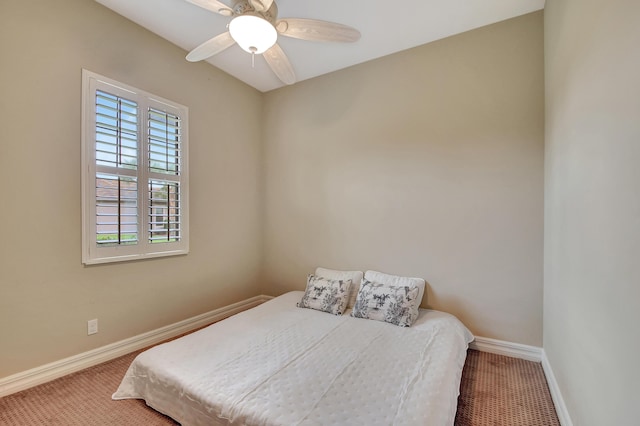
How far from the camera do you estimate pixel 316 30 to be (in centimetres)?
175

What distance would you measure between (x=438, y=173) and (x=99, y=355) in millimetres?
3244

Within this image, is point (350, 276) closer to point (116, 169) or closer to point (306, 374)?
point (306, 374)

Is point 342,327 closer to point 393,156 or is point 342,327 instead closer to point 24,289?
point 393,156

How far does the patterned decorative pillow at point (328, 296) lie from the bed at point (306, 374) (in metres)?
0.30

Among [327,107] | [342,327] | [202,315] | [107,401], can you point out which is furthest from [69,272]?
[327,107]

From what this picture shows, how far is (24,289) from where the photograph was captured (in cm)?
190

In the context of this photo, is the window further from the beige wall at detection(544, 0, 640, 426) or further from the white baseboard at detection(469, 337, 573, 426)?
the beige wall at detection(544, 0, 640, 426)

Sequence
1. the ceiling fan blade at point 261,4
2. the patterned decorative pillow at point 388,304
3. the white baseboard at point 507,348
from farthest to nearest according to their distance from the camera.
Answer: the patterned decorative pillow at point 388,304 → the white baseboard at point 507,348 → the ceiling fan blade at point 261,4

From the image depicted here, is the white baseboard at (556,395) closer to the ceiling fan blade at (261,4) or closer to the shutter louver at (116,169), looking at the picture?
the ceiling fan blade at (261,4)

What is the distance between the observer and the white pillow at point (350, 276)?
287 centimetres

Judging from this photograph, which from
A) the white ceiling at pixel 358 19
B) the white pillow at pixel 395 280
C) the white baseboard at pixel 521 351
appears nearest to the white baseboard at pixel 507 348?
the white baseboard at pixel 521 351

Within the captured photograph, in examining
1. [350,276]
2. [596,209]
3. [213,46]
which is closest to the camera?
[596,209]

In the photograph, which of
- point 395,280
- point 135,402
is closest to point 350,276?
→ point 395,280

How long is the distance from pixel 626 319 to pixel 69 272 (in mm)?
3090
